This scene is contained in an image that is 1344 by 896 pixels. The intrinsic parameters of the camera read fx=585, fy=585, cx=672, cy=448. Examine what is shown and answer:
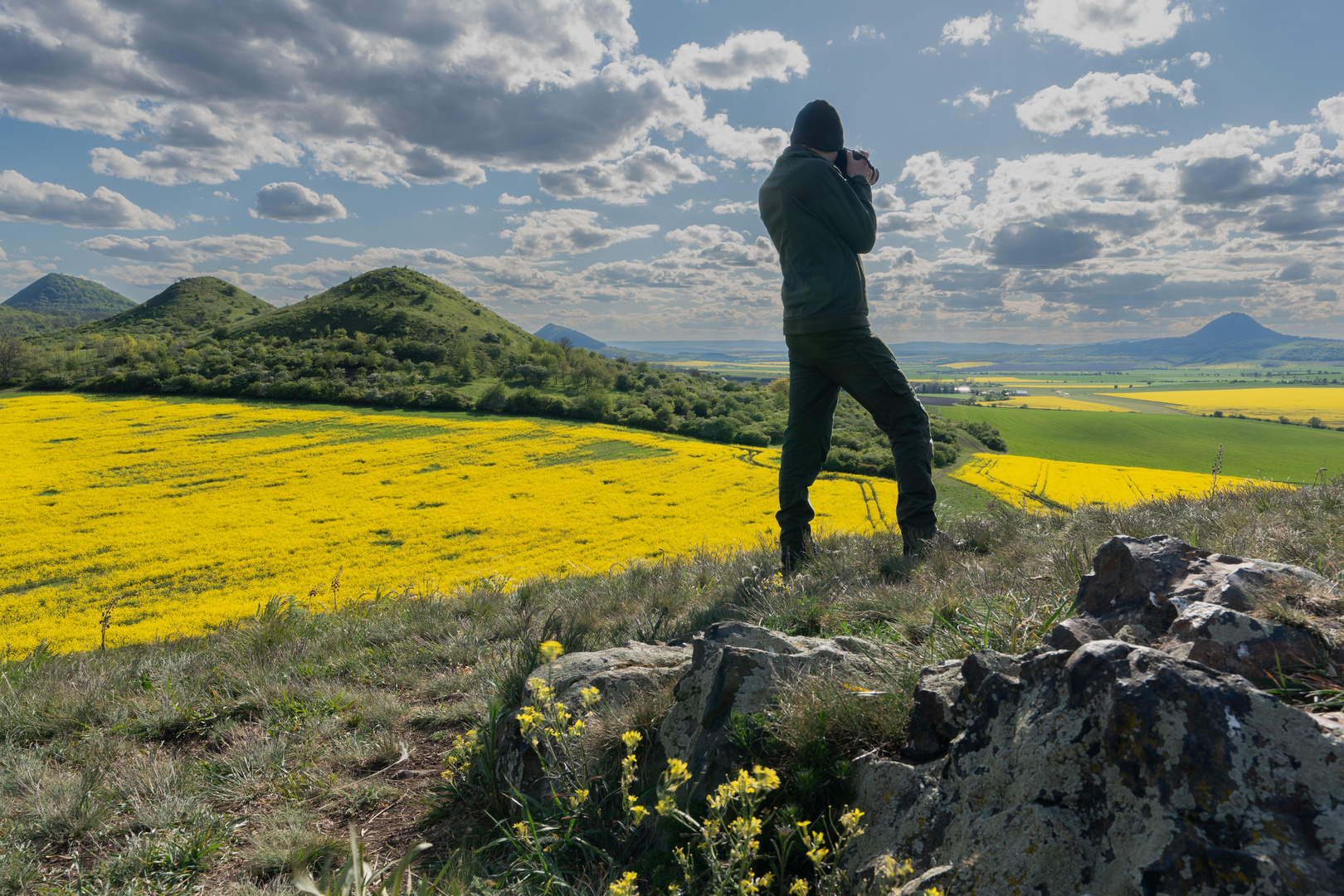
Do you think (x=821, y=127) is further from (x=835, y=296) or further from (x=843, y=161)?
(x=835, y=296)

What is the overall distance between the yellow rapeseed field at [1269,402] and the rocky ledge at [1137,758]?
243ft

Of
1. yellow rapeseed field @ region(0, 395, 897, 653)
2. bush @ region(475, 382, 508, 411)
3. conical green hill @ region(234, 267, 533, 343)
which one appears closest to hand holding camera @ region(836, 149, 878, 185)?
yellow rapeseed field @ region(0, 395, 897, 653)

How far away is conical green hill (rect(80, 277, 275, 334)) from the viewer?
9281 cm

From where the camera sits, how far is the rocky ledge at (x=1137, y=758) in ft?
3.36

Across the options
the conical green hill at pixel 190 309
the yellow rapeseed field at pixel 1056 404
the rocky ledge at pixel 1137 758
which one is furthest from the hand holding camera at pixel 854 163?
the conical green hill at pixel 190 309

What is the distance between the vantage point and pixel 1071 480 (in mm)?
26125

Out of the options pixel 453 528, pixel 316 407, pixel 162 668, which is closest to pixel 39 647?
pixel 162 668

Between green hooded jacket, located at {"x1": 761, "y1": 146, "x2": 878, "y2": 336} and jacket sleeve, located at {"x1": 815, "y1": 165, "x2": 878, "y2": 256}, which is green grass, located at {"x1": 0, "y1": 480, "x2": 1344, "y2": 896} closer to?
green hooded jacket, located at {"x1": 761, "y1": 146, "x2": 878, "y2": 336}

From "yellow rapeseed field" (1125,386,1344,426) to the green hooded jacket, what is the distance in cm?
7251

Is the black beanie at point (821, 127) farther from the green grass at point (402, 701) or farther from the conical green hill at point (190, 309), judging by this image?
the conical green hill at point (190, 309)

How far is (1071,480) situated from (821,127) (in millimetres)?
27764

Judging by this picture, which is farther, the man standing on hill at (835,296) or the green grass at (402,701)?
the man standing on hill at (835,296)

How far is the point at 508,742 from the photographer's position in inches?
98.7

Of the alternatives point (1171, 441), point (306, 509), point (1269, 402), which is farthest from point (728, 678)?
point (1269, 402)
